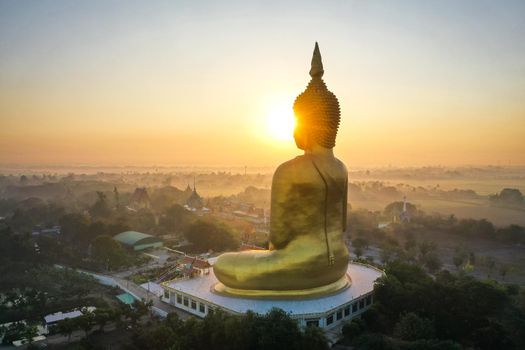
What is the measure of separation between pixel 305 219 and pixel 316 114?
4055 millimetres

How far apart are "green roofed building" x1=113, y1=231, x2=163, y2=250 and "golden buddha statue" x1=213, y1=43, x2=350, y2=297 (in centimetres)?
1881

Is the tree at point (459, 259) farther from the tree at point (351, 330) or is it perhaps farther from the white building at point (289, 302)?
the tree at point (351, 330)

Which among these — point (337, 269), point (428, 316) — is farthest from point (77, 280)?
point (428, 316)

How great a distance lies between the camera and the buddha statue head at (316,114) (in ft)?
54.9

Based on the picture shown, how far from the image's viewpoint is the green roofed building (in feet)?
112

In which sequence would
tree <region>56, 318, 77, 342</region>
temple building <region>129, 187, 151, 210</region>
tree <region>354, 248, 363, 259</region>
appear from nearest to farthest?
tree <region>56, 318, 77, 342</region>, tree <region>354, 248, 363, 259</region>, temple building <region>129, 187, 151, 210</region>

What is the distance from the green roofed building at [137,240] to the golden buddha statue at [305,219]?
1881 centimetres

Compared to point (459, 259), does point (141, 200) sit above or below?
below

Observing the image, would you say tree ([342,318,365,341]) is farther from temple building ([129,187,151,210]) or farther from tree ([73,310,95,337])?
temple building ([129,187,151,210])

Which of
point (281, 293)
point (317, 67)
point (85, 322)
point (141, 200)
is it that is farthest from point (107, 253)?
point (141, 200)

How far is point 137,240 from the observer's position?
1353 inches

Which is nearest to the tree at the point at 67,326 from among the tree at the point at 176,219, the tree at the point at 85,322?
the tree at the point at 85,322

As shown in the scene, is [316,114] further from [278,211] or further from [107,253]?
[107,253]

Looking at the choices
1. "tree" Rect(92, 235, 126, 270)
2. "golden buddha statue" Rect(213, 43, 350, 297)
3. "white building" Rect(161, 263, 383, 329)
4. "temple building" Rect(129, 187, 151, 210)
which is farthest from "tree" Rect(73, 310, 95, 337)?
"temple building" Rect(129, 187, 151, 210)
